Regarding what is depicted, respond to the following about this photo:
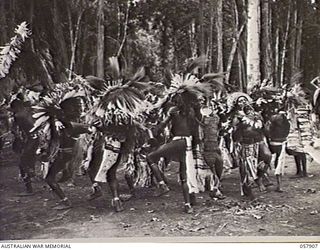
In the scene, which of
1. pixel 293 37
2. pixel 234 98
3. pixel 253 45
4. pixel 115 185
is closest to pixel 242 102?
pixel 234 98

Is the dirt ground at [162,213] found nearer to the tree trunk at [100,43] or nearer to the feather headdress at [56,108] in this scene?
the feather headdress at [56,108]

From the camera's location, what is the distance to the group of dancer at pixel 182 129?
97.3 inches

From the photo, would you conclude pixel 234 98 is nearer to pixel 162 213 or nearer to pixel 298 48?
pixel 298 48

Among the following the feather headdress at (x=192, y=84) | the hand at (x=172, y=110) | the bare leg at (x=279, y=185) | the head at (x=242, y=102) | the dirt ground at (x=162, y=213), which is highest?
the feather headdress at (x=192, y=84)

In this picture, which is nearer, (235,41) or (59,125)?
(235,41)

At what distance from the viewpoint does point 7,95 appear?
268 centimetres

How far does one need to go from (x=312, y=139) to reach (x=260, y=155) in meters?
0.24

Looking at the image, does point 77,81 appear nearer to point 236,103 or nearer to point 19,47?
point 19,47

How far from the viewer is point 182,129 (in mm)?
2512

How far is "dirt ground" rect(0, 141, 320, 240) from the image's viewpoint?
2.42m

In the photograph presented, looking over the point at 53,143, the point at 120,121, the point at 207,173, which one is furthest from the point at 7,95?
the point at 207,173

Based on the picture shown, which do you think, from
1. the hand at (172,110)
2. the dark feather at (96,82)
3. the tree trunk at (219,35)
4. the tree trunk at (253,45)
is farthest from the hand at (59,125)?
the tree trunk at (253,45)

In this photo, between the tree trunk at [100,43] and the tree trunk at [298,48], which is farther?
the tree trunk at [100,43]

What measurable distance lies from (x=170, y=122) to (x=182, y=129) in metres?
0.06
